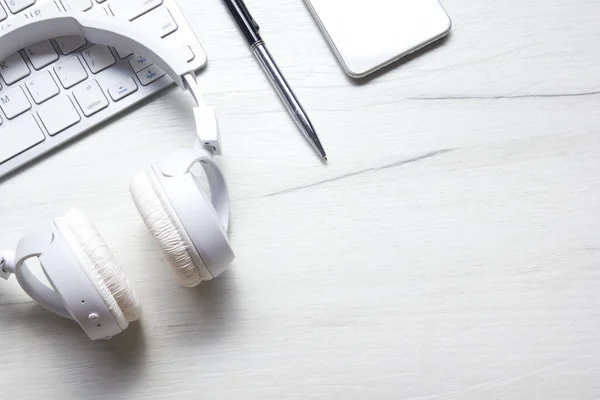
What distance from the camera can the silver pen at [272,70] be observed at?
0.66m

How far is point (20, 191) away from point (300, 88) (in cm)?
25

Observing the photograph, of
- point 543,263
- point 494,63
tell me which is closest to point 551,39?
point 494,63

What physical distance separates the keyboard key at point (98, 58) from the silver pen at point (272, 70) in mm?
113

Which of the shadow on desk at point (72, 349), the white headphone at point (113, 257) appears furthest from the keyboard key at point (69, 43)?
the shadow on desk at point (72, 349)

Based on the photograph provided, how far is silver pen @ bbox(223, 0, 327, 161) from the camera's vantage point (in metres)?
0.66

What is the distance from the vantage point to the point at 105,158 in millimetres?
657

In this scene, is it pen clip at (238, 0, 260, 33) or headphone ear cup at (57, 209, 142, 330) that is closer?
headphone ear cup at (57, 209, 142, 330)

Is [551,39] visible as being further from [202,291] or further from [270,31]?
[202,291]

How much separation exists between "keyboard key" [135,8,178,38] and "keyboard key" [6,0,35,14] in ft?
0.30

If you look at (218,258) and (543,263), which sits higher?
(218,258)

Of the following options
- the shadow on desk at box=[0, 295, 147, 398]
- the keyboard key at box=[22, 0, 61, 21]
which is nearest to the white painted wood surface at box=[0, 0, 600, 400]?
the shadow on desk at box=[0, 295, 147, 398]

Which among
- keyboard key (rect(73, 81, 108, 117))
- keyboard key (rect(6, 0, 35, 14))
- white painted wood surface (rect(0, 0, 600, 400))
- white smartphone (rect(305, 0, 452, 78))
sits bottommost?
white painted wood surface (rect(0, 0, 600, 400))

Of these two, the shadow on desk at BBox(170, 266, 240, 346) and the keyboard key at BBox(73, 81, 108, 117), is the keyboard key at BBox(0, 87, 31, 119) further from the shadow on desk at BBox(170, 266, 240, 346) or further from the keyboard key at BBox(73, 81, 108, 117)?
the shadow on desk at BBox(170, 266, 240, 346)

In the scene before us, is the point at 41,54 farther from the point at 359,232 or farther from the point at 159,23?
the point at 359,232
